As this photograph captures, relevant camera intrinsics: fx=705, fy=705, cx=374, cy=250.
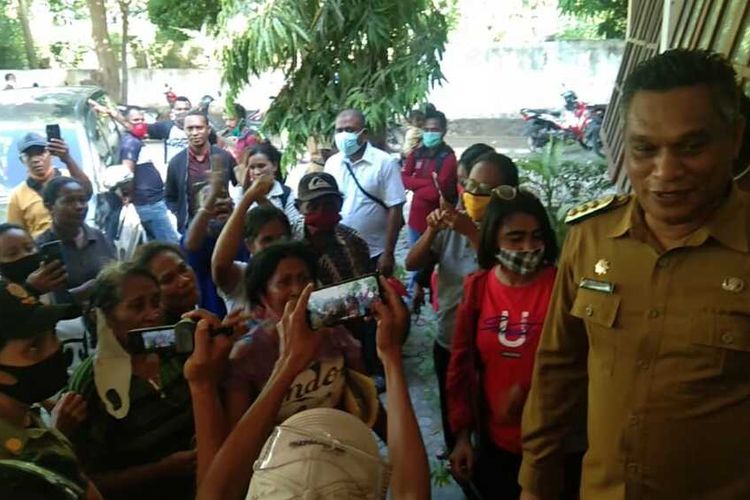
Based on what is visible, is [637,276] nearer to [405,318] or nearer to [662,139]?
Answer: [662,139]

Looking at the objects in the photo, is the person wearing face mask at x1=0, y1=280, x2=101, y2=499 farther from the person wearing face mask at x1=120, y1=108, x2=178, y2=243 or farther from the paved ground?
the person wearing face mask at x1=120, y1=108, x2=178, y2=243

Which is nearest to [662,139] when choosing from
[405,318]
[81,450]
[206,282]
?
[405,318]

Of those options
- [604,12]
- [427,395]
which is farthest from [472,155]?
[604,12]

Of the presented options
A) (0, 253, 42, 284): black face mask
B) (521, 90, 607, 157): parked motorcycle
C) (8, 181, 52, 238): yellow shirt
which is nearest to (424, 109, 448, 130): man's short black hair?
(8, 181, 52, 238): yellow shirt

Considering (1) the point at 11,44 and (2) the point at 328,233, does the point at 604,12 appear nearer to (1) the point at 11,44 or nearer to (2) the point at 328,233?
(2) the point at 328,233

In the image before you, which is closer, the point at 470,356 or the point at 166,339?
the point at 166,339

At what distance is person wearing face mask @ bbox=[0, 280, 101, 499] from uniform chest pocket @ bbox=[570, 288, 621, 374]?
1.20 metres

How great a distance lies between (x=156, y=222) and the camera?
581 cm

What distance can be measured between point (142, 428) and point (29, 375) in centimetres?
38

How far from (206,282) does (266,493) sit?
9.14 feet

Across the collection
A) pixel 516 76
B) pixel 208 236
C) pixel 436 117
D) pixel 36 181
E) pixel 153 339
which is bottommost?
pixel 516 76

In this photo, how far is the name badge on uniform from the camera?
155 cm

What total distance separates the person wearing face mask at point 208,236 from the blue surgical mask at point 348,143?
3.76ft

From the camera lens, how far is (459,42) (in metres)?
Answer: 17.2
